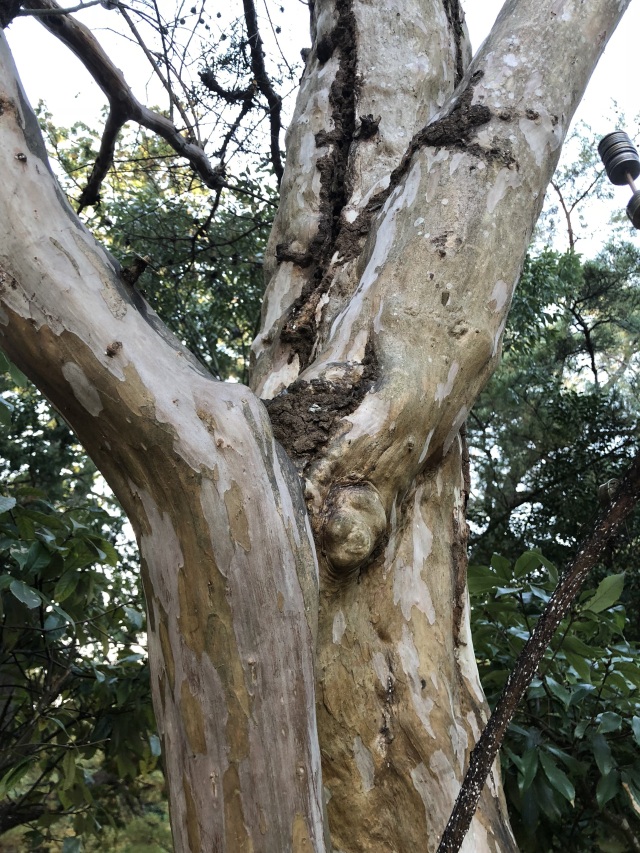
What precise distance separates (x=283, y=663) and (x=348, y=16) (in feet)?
5.07

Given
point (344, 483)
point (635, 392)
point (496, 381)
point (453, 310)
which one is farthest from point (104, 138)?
point (635, 392)

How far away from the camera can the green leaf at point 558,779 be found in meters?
1.46

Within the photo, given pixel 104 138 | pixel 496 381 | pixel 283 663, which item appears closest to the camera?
pixel 283 663

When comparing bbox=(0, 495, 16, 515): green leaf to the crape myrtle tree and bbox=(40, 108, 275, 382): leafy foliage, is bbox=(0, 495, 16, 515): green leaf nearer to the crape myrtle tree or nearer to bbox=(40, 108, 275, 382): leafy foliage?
the crape myrtle tree

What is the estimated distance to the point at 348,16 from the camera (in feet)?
5.72

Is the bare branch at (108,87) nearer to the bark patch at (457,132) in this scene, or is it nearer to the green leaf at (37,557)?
the bark patch at (457,132)

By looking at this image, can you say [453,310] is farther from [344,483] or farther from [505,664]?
[505,664]

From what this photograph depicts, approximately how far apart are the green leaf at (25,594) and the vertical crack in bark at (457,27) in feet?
4.97

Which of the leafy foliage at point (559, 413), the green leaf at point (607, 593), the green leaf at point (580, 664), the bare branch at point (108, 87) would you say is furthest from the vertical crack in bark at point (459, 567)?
the leafy foliage at point (559, 413)

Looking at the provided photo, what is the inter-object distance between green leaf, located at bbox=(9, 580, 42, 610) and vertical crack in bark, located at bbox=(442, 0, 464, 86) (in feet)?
4.97

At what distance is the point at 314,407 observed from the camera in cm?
103

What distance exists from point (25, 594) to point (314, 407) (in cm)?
91

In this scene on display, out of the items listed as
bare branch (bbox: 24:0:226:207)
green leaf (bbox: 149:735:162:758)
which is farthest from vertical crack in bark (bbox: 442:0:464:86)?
green leaf (bbox: 149:735:162:758)

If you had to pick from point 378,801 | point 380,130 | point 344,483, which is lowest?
point 378,801
